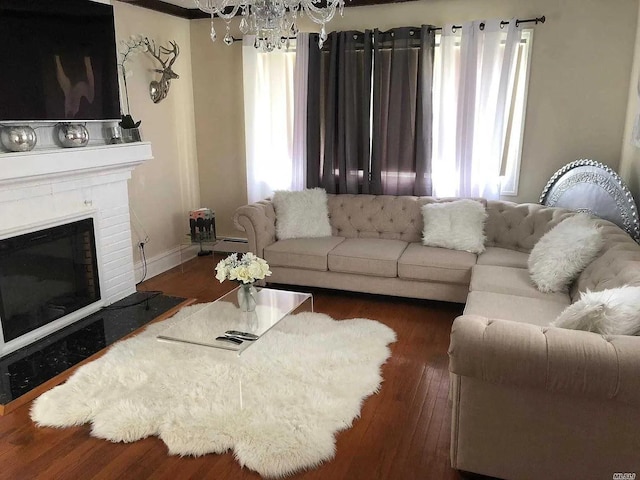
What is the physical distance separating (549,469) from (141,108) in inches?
169

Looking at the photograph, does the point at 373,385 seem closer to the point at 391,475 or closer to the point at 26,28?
the point at 391,475

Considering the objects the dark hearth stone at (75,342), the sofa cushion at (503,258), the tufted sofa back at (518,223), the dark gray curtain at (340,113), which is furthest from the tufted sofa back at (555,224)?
the dark hearth stone at (75,342)

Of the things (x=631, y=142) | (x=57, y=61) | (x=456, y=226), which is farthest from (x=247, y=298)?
(x=631, y=142)

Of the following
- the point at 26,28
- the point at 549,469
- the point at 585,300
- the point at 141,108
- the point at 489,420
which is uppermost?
the point at 26,28

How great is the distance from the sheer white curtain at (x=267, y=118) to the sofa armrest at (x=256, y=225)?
0.85 metres

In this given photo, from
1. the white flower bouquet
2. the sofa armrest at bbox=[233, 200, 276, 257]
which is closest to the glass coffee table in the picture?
the white flower bouquet

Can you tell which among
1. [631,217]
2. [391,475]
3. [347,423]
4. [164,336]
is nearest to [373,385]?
[347,423]

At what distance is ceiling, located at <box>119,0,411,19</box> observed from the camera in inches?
Result: 181

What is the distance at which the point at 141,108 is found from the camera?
187 inches

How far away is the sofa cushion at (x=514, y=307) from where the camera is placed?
9.20ft

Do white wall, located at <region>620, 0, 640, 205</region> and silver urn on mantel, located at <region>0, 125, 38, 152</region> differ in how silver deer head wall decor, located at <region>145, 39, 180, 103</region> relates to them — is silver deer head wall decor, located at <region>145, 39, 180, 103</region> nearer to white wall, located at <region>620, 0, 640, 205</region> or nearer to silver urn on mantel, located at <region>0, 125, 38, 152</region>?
silver urn on mantel, located at <region>0, 125, 38, 152</region>

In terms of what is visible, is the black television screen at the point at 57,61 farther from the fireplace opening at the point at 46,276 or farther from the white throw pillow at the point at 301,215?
the white throw pillow at the point at 301,215

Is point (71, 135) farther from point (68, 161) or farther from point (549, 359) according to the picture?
point (549, 359)

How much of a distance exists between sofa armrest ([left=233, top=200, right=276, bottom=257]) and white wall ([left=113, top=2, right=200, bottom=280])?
109 centimetres
